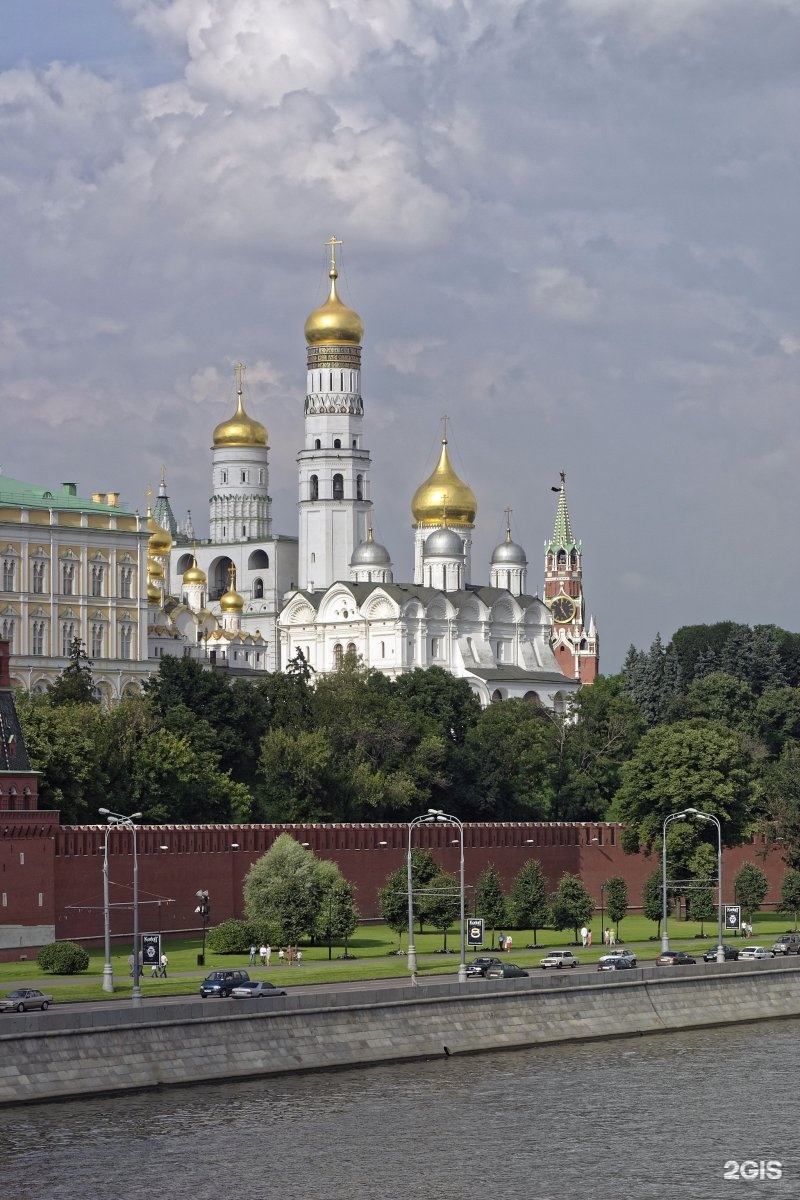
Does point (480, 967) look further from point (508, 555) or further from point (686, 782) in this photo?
point (508, 555)

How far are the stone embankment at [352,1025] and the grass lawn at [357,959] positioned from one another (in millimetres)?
4506

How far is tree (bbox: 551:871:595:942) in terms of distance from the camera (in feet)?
256

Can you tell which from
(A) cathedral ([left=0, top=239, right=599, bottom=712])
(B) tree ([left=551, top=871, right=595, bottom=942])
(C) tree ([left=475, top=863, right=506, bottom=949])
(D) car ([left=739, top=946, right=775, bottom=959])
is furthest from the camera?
(A) cathedral ([left=0, top=239, right=599, bottom=712])

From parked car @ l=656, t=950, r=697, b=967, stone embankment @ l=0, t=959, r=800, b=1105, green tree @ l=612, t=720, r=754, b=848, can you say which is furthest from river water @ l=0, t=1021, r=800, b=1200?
green tree @ l=612, t=720, r=754, b=848

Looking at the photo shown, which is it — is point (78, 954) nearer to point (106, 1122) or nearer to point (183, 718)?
point (106, 1122)

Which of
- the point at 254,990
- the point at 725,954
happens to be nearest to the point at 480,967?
the point at 254,990

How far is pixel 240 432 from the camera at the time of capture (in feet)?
506

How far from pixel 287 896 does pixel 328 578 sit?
76822mm

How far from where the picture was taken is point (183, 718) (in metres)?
91.8

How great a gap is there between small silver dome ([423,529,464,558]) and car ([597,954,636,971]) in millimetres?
83493

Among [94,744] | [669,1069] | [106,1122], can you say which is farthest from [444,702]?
[106,1122]

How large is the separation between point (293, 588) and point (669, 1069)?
100231 millimetres

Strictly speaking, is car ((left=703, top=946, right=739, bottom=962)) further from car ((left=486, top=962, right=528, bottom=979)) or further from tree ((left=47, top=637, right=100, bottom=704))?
tree ((left=47, top=637, right=100, bottom=704))

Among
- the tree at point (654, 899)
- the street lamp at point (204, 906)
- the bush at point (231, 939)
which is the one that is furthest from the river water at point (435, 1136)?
the tree at point (654, 899)
